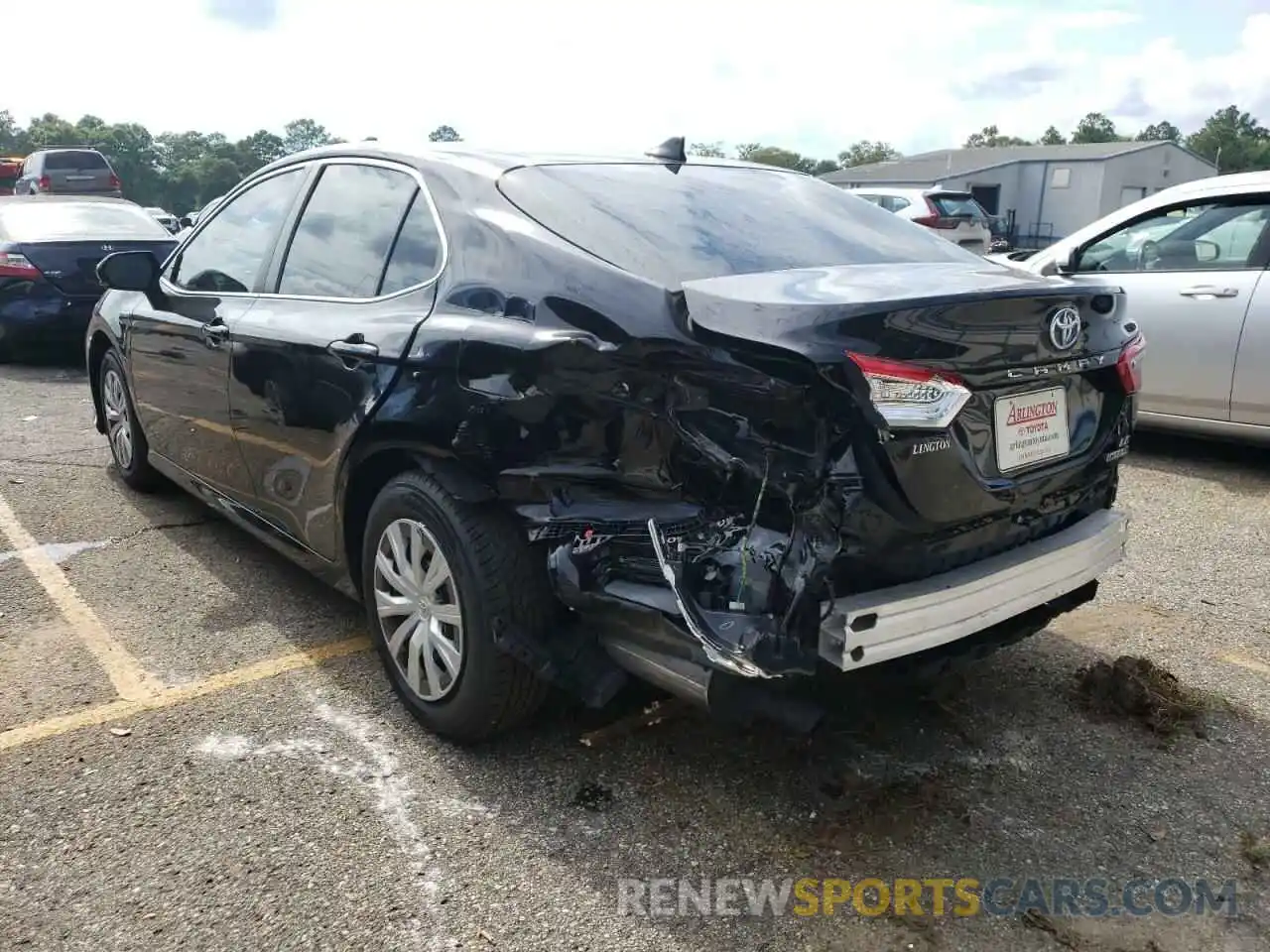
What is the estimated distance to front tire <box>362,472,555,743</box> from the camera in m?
2.70

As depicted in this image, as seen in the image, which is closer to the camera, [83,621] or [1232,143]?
[83,621]

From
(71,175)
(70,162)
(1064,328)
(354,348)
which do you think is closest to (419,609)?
(354,348)

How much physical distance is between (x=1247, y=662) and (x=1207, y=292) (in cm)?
293

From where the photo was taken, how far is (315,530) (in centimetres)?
347

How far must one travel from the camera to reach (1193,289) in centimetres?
579

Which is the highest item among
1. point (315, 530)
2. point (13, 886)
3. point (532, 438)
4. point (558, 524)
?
point (532, 438)

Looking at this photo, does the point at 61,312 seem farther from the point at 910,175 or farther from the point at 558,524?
the point at 910,175

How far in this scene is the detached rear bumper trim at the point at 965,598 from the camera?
2.23 meters

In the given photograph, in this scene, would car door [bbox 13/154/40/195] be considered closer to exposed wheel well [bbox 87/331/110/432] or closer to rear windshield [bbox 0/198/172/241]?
rear windshield [bbox 0/198/172/241]

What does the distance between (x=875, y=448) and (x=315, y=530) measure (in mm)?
2032

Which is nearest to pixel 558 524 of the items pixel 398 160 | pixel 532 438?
pixel 532 438

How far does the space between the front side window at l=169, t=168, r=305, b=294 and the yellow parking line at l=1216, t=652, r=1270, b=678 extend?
368 centimetres

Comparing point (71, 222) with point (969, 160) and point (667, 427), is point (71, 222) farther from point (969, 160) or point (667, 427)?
point (969, 160)

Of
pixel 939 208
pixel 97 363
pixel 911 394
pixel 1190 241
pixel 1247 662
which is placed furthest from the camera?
pixel 939 208
